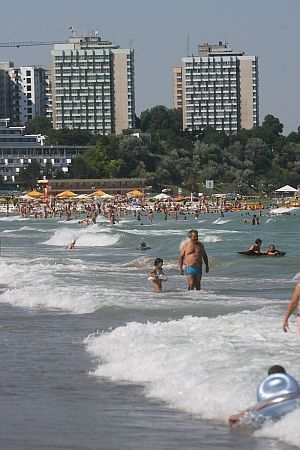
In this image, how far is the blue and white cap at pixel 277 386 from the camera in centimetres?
948

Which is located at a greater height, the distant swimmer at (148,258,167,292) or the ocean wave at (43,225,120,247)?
the distant swimmer at (148,258,167,292)

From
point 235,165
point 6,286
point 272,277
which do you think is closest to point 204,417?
point 6,286

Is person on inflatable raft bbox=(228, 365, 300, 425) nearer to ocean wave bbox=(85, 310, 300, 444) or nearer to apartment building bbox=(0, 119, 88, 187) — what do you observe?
ocean wave bbox=(85, 310, 300, 444)

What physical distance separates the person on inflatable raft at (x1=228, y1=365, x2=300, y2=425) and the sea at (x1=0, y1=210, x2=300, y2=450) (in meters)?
0.10

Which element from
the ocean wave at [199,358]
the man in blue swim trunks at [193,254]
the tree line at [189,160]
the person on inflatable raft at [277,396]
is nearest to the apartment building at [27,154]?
the tree line at [189,160]

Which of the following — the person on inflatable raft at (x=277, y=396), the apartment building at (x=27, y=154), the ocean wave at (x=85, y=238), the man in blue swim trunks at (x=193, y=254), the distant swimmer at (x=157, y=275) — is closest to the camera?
the person on inflatable raft at (x=277, y=396)

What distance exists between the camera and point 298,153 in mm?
171500

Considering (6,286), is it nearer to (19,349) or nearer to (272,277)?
(272,277)

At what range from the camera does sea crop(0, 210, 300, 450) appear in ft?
32.3

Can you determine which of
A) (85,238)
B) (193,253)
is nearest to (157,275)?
(193,253)

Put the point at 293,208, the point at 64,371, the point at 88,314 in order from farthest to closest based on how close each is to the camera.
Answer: the point at 293,208, the point at 88,314, the point at 64,371

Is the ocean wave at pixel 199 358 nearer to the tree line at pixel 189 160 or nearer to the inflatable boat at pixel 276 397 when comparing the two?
the inflatable boat at pixel 276 397

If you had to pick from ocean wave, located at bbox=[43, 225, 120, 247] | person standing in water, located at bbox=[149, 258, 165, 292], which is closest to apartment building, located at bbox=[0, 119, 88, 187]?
ocean wave, located at bbox=[43, 225, 120, 247]

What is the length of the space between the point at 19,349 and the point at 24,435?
4990 mm
